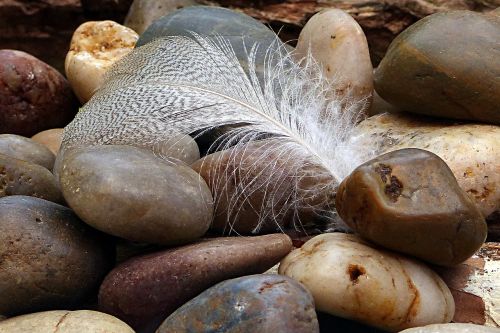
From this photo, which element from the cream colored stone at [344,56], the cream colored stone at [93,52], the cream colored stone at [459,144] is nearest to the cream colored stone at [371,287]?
the cream colored stone at [459,144]

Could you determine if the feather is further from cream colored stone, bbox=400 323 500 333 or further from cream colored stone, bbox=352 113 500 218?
cream colored stone, bbox=400 323 500 333

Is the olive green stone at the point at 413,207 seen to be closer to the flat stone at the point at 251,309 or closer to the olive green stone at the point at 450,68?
the flat stone at the point at 251,309

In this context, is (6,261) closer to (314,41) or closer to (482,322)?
(482,322)

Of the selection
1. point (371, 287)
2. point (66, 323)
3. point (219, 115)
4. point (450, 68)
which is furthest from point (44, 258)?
point (450, 68)

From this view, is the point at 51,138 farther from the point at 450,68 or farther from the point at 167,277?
the point at 450,68

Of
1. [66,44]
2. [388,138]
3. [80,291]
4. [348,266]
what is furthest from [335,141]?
[66,44]

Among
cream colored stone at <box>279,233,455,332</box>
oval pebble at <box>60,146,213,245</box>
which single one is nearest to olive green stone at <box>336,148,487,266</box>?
cream colored stone at <box>279,233,455,332</box>
